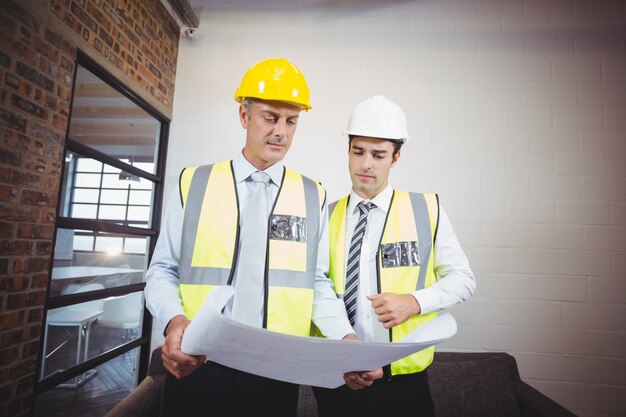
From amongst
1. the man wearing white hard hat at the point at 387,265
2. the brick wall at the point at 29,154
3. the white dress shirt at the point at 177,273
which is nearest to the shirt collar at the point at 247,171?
the white dress shirt at the point at 177,273

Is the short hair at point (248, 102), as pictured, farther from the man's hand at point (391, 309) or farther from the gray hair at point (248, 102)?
the man's hand at point (391, 309)

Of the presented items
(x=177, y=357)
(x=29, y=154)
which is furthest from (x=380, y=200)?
(x=29, y=154)

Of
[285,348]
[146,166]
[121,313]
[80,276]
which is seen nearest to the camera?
[285,348]

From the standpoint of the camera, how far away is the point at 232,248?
108cm

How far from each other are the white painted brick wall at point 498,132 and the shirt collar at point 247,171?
1502mm

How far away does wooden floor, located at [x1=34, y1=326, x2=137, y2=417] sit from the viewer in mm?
2852

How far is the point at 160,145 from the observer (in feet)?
9.50

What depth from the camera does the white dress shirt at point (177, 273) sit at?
1013 millimetres

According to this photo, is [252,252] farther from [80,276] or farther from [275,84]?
[80,276]

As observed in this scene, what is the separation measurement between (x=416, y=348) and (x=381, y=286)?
0.61 metres

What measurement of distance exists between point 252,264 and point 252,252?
0.13 ft

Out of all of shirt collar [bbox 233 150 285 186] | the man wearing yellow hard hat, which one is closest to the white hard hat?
the man wearing yellow hard hat

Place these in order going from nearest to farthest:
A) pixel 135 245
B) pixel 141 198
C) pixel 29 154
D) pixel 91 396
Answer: pixel 29 154 → pixel 141 198 → pixel 91 396 → pixel 135 245

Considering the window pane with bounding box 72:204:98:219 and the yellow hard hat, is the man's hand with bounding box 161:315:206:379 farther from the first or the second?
the window pane with bounding box 72:204:98:219
